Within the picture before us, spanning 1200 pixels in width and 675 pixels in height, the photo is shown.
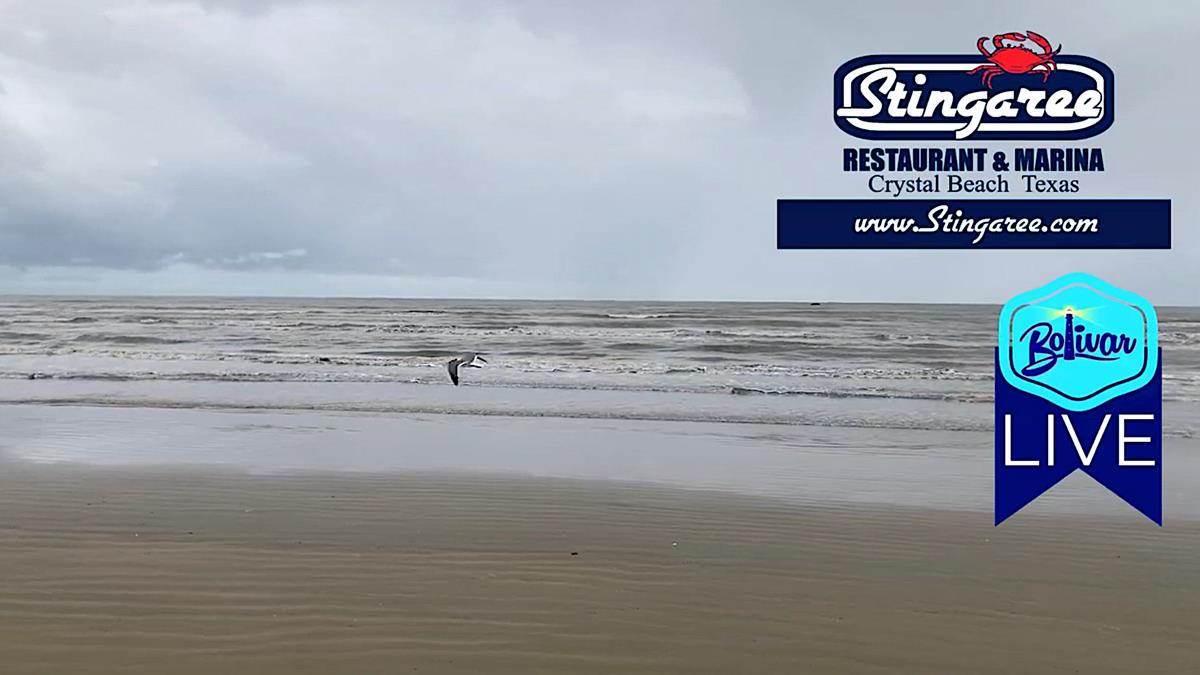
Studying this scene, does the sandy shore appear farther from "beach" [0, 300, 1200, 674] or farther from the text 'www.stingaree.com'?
the text 'www.stingaree.com'

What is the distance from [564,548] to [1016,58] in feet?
23.1

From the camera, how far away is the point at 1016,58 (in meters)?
8.90

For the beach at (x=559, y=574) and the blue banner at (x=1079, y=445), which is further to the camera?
the blue banner at (x=1079, y=445)

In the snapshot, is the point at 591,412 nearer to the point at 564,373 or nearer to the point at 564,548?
the point at 564,373

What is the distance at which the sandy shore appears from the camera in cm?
382

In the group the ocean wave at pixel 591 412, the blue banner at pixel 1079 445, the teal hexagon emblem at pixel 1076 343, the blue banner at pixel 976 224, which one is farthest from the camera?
the ocean wave at pixel 591 412

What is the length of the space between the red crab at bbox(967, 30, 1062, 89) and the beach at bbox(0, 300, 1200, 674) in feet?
13.3

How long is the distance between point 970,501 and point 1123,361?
1746 mm

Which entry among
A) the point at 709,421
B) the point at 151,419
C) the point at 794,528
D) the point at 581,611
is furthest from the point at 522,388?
the point at 581,611

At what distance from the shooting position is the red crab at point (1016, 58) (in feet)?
29.2

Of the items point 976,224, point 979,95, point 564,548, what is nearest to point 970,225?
point 976,224

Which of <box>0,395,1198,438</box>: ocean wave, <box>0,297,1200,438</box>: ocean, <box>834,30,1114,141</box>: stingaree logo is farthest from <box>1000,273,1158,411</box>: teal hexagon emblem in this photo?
<box>0,297,1200,438</box>: ocean

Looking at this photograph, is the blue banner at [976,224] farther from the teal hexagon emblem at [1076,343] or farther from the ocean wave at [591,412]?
the ocean wave at [591,412]

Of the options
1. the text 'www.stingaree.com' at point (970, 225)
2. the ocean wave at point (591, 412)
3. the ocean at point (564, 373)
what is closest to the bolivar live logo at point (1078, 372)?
the text 'www.stingaree.com' at point (970, 225)
